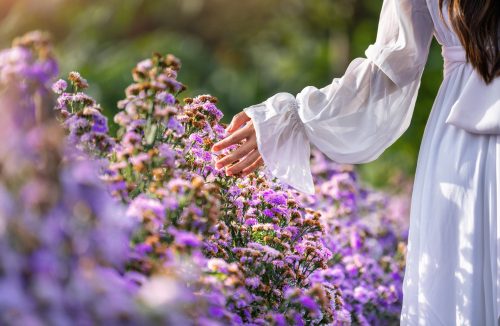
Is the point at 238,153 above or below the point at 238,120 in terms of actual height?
below

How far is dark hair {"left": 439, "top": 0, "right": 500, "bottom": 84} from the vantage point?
215 centimetres

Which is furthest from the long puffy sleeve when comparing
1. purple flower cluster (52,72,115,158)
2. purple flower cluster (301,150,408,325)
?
purple flower cluster (52,72,115,158)

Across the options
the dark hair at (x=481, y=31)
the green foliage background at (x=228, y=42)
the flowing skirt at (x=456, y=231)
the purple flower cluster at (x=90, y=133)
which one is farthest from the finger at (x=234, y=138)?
the green foliage background at (x=228, y=42)

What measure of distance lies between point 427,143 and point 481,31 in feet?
1.21

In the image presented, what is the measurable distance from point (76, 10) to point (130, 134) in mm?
12444

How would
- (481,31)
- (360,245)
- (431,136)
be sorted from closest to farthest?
(481,31), (431,136), (360,245)

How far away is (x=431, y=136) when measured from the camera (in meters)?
2.32

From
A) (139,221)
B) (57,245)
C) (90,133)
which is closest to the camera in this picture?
(57,245)

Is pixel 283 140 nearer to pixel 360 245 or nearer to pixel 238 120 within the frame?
pixel 238 120

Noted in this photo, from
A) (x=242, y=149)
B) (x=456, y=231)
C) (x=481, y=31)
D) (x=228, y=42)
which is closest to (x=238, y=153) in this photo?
(x=242, y=149)

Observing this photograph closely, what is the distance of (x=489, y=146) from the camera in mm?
2164

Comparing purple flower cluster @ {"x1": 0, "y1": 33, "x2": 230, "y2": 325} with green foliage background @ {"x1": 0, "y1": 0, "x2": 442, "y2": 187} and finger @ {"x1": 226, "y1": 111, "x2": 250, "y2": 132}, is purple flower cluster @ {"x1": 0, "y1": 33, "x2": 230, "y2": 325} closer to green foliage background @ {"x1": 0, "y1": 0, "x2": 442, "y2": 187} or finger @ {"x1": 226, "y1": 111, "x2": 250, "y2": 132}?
finger @ {"x1": 226, "y1": 111, "x2": 250, "y2": 132}

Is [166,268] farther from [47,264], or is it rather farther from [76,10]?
[76,10]

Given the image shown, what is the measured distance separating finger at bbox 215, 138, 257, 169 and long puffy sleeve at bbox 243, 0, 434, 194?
1.8 inches
